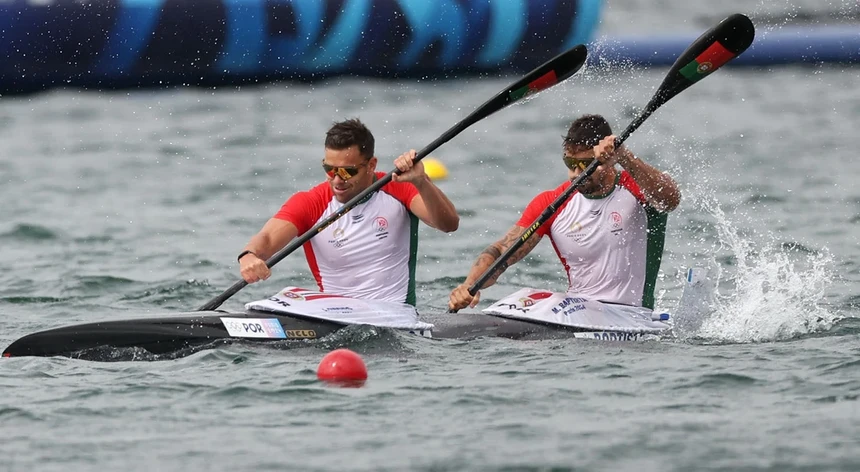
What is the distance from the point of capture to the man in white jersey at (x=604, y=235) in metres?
8.09

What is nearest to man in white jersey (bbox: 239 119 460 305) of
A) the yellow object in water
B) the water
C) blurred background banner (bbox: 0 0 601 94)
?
the water

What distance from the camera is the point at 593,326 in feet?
26.0

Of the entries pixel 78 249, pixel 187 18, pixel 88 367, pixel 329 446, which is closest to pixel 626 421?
pixel 329 446

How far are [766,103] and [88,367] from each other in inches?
563

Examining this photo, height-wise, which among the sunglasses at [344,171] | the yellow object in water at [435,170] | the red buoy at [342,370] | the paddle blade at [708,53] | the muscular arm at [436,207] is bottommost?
the red buoy at [342,370]

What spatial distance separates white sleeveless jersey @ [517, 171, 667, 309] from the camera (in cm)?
810

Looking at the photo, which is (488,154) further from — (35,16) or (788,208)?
(35,16)

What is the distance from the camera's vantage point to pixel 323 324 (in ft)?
25.2

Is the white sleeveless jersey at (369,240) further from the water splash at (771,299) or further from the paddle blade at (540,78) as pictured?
the water splash at (771,299)

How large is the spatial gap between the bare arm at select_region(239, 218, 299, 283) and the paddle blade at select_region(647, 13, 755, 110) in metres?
2.19

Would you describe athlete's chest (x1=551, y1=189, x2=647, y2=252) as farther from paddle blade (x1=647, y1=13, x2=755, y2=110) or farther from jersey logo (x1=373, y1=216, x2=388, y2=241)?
jersey logo (x1=373, y1=216, x2=388, y2=241)

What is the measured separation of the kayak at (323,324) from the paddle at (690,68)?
25cm

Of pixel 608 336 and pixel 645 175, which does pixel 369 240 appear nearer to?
pixel 608 336

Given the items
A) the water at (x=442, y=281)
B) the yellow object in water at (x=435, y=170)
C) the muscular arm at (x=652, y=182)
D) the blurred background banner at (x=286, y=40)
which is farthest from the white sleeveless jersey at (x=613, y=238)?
the blurred background banner at (x=286, y=40)
